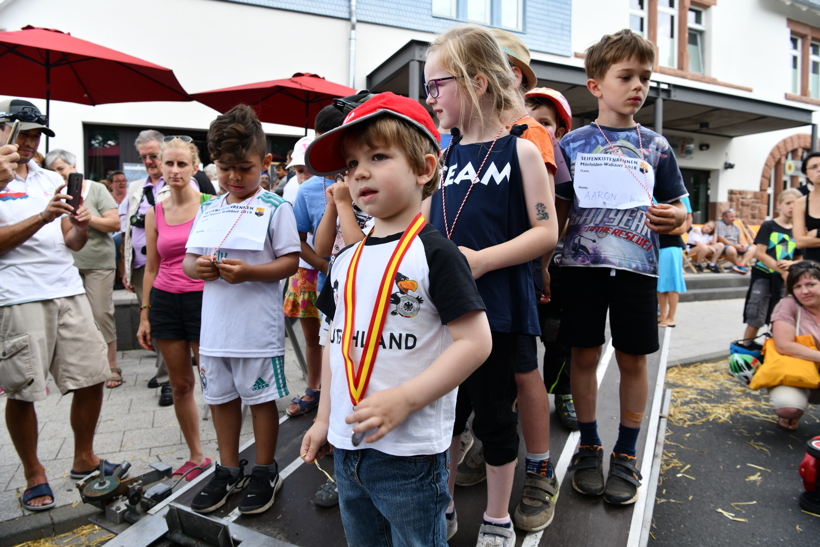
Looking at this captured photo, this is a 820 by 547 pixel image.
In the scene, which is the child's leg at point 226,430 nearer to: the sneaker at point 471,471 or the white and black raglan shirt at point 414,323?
the sneaker at point 471,471

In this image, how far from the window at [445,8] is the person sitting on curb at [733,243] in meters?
8.44

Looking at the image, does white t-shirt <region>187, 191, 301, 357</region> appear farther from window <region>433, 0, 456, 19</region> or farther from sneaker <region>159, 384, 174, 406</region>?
window <region>433, 0, 456, 19</region>

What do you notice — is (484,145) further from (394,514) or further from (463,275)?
(394,514)

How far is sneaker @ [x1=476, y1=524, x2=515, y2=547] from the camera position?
1.90 meters

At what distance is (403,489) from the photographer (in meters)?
1.39

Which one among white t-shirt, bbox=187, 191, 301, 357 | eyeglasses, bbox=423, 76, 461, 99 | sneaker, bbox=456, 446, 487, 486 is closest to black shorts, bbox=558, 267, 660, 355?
sneaker, bbox=456, 446, 487, 486

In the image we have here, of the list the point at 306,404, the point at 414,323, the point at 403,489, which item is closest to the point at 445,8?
the point at 306,404

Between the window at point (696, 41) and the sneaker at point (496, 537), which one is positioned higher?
the window at point (696, 41)

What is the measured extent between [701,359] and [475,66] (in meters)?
5.81

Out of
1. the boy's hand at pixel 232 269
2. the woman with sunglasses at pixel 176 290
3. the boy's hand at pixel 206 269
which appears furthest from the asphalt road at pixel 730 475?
the woman with sunglasses at pixel 176 290

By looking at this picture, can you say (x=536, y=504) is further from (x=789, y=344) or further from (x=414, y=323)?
(x=789, y=344)

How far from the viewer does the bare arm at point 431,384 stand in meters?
1.21

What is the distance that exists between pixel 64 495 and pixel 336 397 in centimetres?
260

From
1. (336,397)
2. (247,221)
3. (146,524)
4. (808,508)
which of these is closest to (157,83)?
(247,221)
